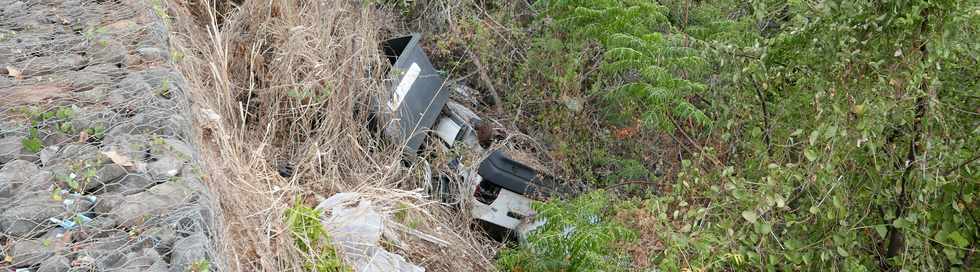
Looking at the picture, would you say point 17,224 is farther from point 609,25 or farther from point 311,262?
point 609,25

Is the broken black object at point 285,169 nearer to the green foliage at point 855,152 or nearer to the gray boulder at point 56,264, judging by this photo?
the green foliage at point 855,152

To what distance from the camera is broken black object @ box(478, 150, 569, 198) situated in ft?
18.5

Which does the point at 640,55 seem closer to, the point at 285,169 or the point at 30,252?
the point at 285,169

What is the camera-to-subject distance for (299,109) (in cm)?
529

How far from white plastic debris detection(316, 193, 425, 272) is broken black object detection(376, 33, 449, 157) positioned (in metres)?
1.21

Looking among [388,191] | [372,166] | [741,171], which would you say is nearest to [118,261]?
[388,191]

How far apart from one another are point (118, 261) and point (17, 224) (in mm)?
435

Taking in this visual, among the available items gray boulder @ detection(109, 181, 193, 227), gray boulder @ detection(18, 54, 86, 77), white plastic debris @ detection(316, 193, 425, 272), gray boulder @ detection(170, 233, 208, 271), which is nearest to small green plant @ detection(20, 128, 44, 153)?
gray boulder @ detection(109, 181, 193, 227)

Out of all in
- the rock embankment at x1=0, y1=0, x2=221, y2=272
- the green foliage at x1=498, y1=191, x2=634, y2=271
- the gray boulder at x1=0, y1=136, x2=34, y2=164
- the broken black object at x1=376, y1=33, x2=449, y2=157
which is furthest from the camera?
the broken black object at x1=376, y1=33, x2=449, y2=157

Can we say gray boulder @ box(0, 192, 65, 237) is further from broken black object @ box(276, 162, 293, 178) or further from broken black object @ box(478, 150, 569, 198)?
broken black object @ box(478, 150, 569, 198)

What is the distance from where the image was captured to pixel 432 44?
696cm

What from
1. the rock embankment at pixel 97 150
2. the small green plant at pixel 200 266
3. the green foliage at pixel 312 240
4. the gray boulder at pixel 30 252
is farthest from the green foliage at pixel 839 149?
the gray boulder at pixel 30 252

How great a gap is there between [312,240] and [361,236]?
10.0 inches

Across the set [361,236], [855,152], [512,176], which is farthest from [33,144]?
[855,152]
